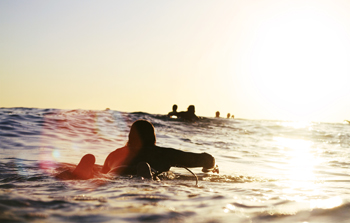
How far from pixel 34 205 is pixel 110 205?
764 mm

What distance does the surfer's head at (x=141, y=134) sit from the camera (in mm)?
5461

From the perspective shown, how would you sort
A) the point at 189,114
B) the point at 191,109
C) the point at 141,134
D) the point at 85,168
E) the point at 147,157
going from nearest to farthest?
the point at 85,168
the point at 147,157
the point at 141,134
the point at 189,114
the point at 191,109

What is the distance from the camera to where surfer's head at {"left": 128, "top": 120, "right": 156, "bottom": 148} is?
17.9 feet

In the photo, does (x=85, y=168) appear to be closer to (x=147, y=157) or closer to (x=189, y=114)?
(x=147, y=157)

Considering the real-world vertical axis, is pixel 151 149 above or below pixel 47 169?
A: above

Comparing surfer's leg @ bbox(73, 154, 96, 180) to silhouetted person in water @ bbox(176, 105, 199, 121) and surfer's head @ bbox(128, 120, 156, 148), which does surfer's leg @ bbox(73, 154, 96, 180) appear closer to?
surfer's head @ bbox(128, 120, 156, 148)

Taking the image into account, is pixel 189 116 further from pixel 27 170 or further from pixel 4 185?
pixel 4 185

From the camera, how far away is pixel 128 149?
5438 millimetres

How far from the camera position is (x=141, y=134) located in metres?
5.49

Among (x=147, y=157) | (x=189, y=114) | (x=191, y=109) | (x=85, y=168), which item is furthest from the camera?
(x=191, y=109)

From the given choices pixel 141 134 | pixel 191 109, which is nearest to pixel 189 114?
pixel 191 109

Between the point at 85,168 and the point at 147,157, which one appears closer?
the point at 85,168

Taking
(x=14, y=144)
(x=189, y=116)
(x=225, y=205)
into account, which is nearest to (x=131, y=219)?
(x=225, y=205)

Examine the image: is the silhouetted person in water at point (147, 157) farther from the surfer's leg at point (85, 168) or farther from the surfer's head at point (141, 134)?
the surfer's leg at point (85, 168)
